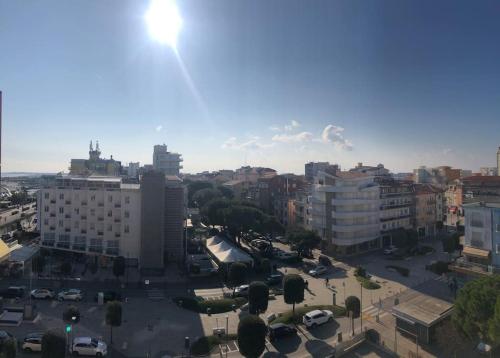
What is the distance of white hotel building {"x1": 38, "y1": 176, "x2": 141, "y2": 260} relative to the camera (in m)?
43.8

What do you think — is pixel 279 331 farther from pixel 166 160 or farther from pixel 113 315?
pixel 166 160

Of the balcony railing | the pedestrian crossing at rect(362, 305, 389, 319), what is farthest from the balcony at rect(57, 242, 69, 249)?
the pedestrian crossing at rect(362, 305, 389, 319)

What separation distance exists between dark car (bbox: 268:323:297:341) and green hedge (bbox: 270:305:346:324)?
192 centimetres

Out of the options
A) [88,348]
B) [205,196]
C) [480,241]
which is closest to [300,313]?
[88,348]

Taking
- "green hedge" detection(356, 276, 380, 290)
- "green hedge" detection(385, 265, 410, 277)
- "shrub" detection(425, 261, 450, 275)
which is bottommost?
"green hedge" detection(356, 276, 380, 290)

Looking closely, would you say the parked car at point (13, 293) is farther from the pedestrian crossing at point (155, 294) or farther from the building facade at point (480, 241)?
the building facade at point (480, 241)

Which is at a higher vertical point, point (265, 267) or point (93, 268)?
point (265, 267)

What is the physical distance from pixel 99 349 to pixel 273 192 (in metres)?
57.9

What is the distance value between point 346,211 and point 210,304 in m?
26.2

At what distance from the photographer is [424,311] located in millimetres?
24500

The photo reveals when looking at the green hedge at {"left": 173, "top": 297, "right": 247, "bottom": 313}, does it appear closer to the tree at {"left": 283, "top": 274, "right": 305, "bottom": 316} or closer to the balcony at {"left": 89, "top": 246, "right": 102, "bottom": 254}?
the tree at {"left": 283, "top": 274, "right": 305, "bottom": 316}

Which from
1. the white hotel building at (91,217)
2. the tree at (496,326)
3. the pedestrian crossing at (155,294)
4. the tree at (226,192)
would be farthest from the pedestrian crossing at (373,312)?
the tree at (226,192)

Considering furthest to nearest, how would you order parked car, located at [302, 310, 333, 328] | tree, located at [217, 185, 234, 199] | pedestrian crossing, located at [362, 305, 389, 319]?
tree, located at [217, 185, 234, 199], pedestrian crossing, located at [362, 305, 389, 319], parked car, located at [302, 310, 333, 328]

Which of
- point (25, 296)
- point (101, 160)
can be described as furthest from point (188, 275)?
point (101, 160)
